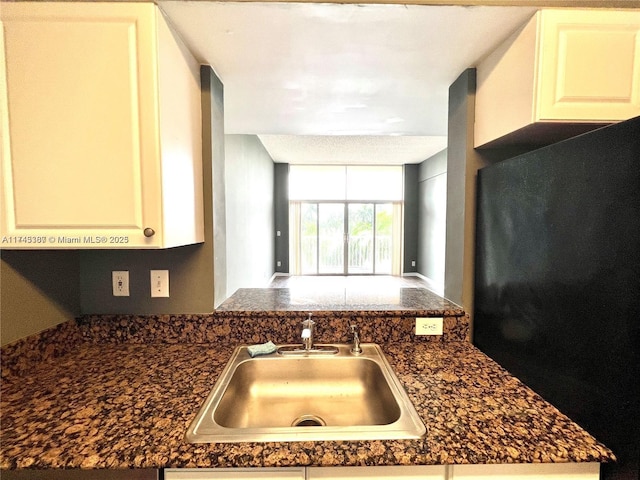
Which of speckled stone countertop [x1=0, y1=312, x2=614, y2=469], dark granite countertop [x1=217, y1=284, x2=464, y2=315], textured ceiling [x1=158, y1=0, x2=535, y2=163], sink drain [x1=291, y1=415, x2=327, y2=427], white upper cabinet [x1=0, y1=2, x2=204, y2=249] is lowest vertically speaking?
sink drain [x1=291, y1=415, x2=327, y2=427]

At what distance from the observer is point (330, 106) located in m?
1.82

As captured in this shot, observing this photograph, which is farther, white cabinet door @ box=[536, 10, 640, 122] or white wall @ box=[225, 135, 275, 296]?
white wall @ box=[225, 135, 275, 296]

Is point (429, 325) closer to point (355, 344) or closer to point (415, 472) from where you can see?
point (355, 344)

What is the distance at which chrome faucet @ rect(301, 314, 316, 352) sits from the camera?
1237mm

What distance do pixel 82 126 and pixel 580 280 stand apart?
62.9 inches

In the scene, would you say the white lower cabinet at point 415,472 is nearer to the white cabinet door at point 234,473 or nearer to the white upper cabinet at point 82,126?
Answer: the white cabinet door at point 234,473

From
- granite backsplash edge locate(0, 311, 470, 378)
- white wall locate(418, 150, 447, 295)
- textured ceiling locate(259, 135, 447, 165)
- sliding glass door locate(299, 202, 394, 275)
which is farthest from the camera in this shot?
sliding glass door locate(299, 202, 394, 275)

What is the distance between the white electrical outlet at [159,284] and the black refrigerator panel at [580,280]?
4.83 feet

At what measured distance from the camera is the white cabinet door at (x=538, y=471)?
0.76 meters

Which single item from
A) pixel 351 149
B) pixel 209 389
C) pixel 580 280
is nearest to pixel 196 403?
pixel 209 389

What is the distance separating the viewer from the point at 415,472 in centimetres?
75

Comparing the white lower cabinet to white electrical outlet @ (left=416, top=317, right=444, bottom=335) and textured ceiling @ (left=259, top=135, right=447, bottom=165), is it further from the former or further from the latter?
textured ceiling @ (left=259, top=135, right=447, bottom=165)

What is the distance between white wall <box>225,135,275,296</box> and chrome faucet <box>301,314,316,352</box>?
1063 mm

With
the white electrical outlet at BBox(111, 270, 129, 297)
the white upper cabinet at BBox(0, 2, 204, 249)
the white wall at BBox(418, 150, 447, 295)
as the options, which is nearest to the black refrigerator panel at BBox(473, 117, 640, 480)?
the white upper cabinet at BBox(0, 2, 204, 249)
